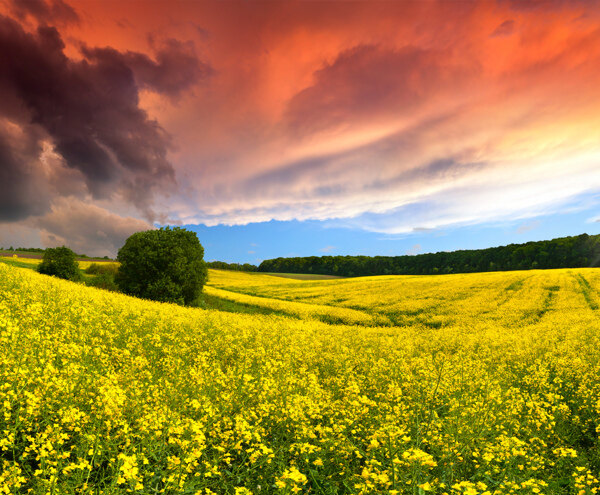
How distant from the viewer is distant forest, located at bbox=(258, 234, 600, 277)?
7475 cm

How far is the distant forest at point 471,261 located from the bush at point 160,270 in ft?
247

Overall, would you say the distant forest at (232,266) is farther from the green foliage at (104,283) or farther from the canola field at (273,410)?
the canola field at (273,410)

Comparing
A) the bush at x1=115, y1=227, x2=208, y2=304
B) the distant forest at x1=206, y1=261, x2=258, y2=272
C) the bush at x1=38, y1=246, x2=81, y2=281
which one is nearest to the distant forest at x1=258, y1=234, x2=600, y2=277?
the distant forest at x1=206, y1=261, x2=258, y2=272

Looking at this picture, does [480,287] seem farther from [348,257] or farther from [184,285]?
[348,257]

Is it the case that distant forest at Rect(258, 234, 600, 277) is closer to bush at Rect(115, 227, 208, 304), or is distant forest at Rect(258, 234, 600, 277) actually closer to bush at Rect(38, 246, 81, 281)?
bush at Rect(115, 227, 208, 304)

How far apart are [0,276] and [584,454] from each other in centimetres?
2289

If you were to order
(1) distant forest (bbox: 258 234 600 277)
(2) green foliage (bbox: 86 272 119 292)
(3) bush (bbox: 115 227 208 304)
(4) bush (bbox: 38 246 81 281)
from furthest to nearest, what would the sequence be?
(1) distant forest (bbox: 258 234 600 277), (2) green foliage (bbox: 86 272 119 292), (4) bush (bbox: 38 246 81 281), (3) bush (bbox: 115 227 208 304)

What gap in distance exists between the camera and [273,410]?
624cm

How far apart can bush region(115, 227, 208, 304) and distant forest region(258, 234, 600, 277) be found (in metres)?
75.3

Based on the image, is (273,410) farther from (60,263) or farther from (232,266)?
(232,266)

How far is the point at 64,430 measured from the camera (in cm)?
501

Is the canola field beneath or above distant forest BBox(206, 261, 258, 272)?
beneath

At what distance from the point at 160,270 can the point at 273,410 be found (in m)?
31.7

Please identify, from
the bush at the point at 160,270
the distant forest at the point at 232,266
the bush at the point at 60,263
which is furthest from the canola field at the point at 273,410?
the distant forest at the point at 232,266
